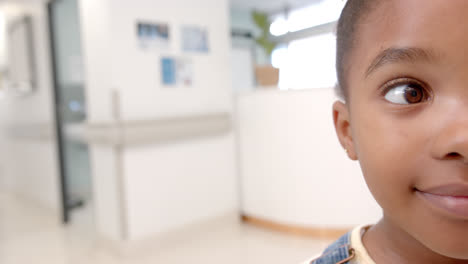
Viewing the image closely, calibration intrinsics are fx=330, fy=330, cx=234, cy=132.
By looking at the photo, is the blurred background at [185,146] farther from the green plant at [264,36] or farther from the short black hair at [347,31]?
the short black hair at [347,31]

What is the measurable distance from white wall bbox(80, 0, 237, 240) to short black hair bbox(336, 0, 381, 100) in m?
2.01

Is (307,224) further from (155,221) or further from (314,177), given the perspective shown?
(155,221)

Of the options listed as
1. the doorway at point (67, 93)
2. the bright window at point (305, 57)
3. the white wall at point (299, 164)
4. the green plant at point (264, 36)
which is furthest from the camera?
the doorway at point (67, 93)

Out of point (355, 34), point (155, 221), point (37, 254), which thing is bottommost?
point (37, 254)

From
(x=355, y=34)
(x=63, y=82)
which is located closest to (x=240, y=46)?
(x=63, y=82)

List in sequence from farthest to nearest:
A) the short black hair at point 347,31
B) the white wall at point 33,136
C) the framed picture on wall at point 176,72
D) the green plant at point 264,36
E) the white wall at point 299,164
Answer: the white wall at point 33,136 < the green plant at point 264,36 < the framed picture on wall at point 176,72 < the white wall at point 299,164 < the short black hair at point 347,31

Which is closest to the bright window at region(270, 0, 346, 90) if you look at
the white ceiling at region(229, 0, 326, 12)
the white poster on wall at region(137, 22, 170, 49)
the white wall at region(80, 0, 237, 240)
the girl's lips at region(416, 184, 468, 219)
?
the girl's lips at region(416, 184, 468, 219)

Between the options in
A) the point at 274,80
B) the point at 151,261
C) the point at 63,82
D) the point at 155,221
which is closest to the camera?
the point at 151,261

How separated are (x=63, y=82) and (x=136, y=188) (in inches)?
68.4

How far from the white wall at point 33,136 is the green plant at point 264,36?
7.04ft

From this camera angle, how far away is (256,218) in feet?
9.59

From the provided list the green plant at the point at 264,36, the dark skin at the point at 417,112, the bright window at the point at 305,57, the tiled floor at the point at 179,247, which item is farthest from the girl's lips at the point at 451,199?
the green plant at the point at 264,36

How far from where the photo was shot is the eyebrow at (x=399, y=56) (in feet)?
1.32

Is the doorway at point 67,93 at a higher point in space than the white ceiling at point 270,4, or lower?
lower
